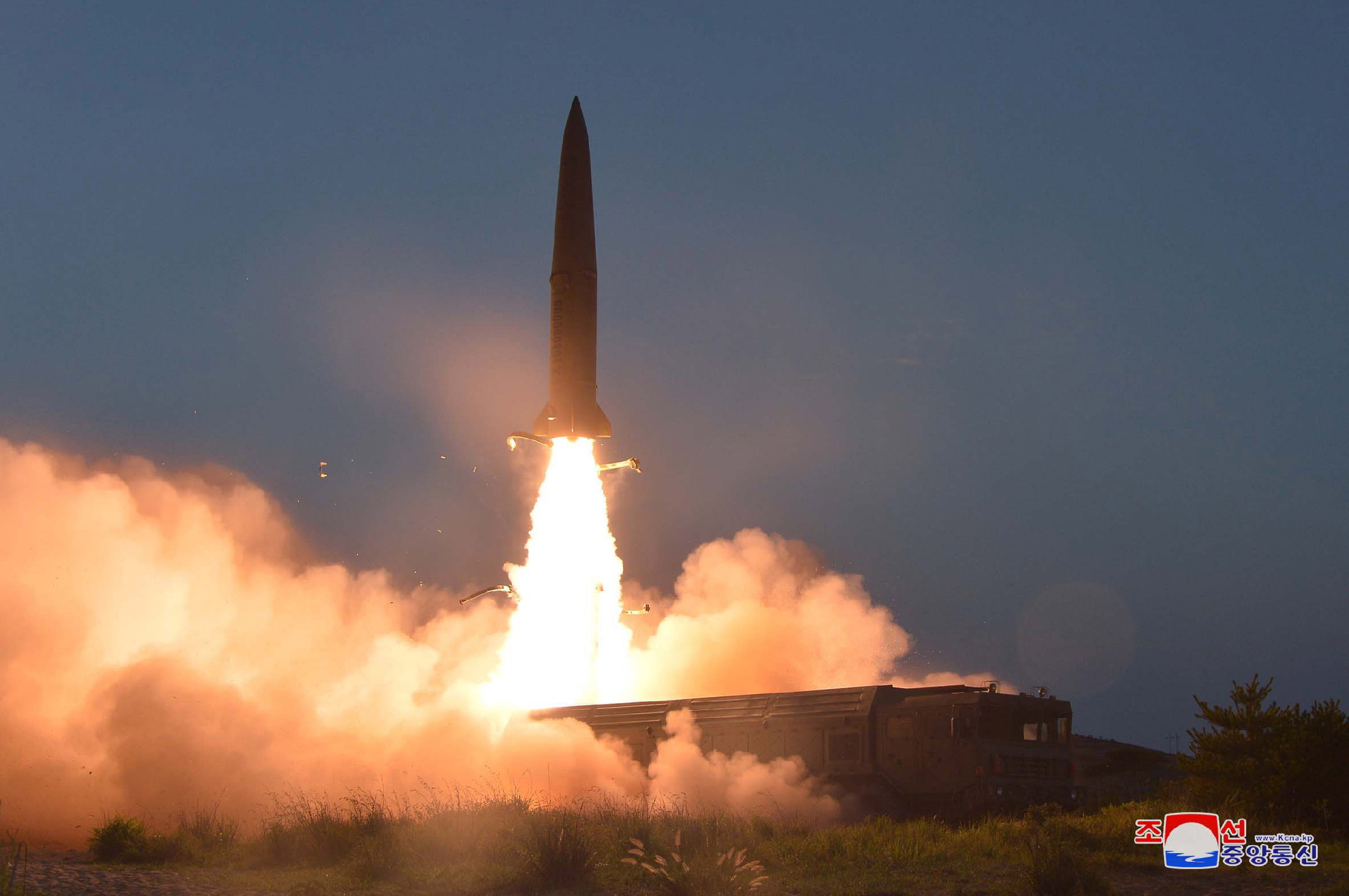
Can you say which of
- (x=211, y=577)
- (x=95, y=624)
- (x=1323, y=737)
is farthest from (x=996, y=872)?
(x=211, y=577)

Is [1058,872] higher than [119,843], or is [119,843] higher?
[1058,872]

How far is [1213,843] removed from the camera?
61.0 feet

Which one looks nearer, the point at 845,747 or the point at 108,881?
the point at 108,881

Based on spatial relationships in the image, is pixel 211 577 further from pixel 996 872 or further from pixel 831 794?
pixel 996 872

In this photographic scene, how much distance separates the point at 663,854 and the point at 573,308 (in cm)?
1617

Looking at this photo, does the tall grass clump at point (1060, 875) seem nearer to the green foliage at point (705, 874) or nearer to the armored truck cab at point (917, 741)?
the green foliage at point (705, 874)

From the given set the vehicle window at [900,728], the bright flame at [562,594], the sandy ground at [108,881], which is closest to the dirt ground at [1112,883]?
the sandy ground at [108,881]

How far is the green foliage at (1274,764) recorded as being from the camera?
2173 centimetres

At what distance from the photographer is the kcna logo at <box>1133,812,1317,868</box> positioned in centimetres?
1806

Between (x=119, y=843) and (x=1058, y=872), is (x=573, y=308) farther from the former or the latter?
(x=1058, y=872)

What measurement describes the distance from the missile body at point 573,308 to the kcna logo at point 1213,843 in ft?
53.2

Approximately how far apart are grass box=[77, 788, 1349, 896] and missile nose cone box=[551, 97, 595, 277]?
1399 cm

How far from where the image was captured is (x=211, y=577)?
35938 millimetres

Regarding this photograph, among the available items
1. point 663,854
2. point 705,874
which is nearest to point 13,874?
point 705,874
